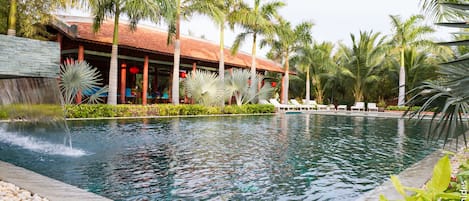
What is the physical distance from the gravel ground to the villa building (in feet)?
42.4

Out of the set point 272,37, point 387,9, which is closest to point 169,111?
point 272,37

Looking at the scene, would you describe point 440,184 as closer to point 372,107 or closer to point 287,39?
point 287,39

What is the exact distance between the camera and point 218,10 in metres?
17.8

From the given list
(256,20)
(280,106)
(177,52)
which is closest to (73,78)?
(177,52)

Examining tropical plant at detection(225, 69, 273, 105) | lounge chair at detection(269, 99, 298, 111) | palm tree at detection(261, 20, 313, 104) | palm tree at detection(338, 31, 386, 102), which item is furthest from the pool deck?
palm tree at detection(338, 31, 386, 102)

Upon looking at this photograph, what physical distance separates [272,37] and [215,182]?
1883 centimetres

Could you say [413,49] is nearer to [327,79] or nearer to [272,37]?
[327,79]

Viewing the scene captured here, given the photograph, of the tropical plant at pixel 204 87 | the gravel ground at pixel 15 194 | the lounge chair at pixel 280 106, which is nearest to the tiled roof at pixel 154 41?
the tropical plant at pixel 204 87

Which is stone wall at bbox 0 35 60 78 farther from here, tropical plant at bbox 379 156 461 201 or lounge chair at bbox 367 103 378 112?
lounge chair at bbox 367 103 378 112

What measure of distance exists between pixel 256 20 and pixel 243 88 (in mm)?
4211

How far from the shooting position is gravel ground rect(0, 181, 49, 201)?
10.6 ft

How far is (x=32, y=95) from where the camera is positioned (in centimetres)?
675

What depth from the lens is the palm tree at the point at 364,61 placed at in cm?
2786

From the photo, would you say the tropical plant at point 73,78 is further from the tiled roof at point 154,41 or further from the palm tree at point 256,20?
the palm tree at point 256,20
